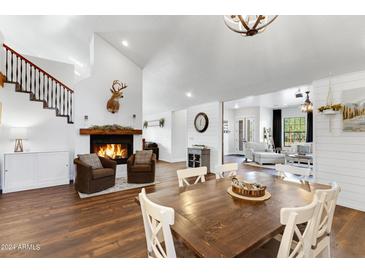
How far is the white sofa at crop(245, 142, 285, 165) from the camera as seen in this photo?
6.97 metres

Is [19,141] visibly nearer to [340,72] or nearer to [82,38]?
[82,38]

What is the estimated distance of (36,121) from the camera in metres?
4.44

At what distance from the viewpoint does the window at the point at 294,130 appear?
28.9ft

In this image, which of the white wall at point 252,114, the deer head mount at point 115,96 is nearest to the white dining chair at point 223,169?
the deer head mount at point 115,96

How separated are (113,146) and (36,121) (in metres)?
1.97

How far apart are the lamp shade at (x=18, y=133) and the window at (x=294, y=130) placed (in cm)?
1068

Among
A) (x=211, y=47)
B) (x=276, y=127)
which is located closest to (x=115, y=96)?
(x=211, y=47)

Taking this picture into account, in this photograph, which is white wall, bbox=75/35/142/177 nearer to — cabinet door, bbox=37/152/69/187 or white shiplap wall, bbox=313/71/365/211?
cabinet door, bbox=37/152/69/187

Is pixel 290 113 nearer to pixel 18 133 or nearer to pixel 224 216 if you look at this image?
pixel 224 216

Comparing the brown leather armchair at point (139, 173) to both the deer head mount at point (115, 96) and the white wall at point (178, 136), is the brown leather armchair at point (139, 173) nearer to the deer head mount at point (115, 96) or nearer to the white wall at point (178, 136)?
the deer head mount at point (115, 96)

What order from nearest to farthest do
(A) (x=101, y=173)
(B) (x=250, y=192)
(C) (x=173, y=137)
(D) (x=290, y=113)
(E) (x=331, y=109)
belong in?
1. (B) (x=250, y=192)
2. (E) (x=331, y=109)
3. (A) (x=101, y=173)
4. (C) (x=173, y=137)
5. (D) (x=290, y=113)

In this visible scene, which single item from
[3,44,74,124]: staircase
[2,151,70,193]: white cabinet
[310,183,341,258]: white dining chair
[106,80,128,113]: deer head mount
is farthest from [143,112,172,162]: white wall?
[310,183,341,258]: white dining chair

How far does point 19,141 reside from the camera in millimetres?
4137
